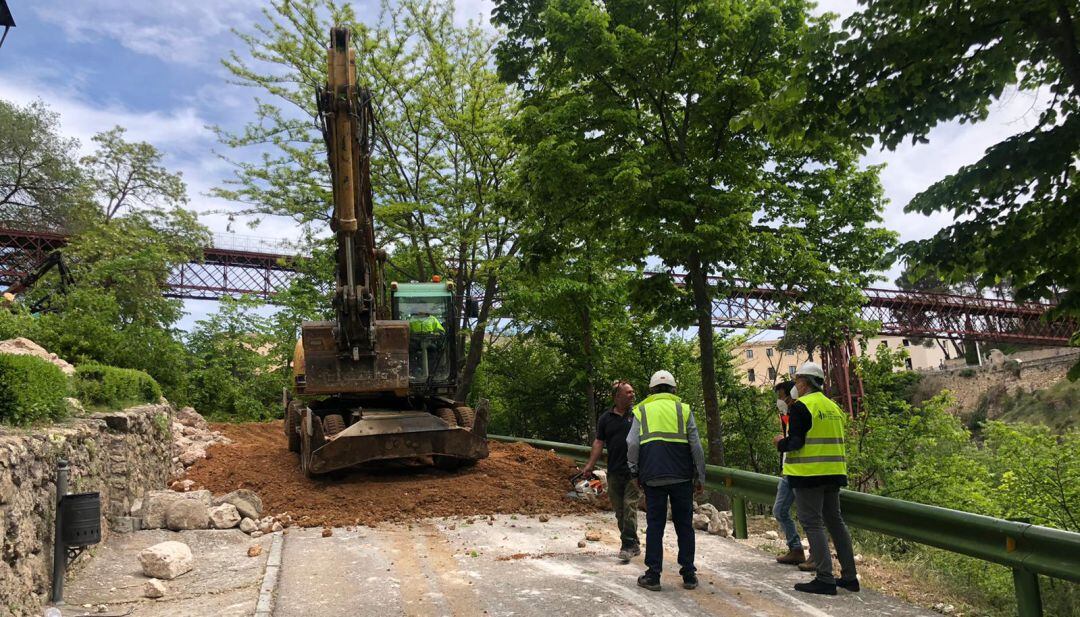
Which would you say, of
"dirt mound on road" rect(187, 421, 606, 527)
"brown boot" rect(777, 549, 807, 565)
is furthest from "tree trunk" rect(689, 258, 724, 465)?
"brown boot" rect(777, 549, 807, 565)

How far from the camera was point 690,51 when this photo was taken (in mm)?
10039

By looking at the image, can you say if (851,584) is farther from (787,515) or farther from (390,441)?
(390,441)

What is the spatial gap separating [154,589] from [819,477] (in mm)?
5728

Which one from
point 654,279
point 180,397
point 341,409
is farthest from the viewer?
point 180,397

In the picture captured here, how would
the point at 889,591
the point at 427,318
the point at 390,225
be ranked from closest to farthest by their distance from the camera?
the point at 889,591 → the point at 427,318 → the point at 390,225

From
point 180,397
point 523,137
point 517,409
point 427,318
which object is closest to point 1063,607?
point 523,137

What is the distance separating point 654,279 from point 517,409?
12.4 metres

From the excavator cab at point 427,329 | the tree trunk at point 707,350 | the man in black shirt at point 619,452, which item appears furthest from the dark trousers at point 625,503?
the excavator cab at point 427,329

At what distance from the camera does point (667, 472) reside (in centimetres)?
617

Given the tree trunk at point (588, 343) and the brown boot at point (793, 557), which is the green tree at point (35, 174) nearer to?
the tree trunk at point (588, 343)

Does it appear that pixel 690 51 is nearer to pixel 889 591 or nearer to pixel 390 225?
pixel 889 591

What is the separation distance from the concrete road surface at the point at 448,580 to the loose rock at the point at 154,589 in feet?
0.29

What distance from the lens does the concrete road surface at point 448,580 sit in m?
5.59

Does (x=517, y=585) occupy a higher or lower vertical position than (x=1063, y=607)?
higher
